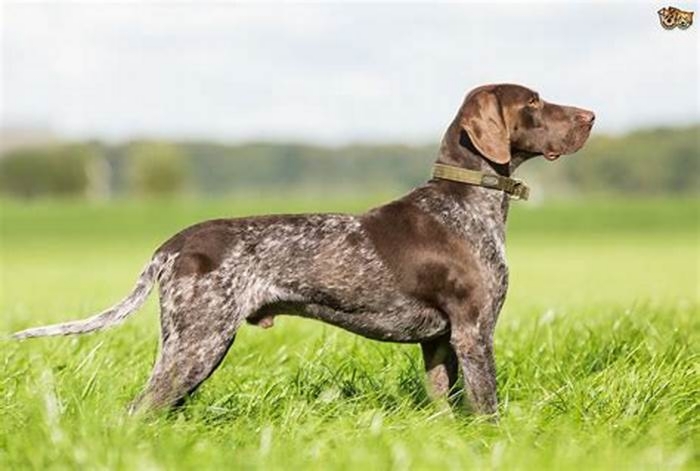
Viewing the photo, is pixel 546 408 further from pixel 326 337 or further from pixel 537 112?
pixel 326 337

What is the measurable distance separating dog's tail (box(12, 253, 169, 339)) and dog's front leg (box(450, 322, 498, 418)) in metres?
1.74

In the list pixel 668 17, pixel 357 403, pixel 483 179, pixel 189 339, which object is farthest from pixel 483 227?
pixel 668 17

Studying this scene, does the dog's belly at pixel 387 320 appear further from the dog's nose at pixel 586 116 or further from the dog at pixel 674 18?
the dog at pixel 674 18

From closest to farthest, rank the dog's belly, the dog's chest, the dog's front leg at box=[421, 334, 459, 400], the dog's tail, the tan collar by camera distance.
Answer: the dog's tail < the dog's belly < the dog's chest < the tan collar < the dog's front leg at box=[421, 334, 459, 400]

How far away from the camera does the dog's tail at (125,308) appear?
615 centimetres

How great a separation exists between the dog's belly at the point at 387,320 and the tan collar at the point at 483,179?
835mm

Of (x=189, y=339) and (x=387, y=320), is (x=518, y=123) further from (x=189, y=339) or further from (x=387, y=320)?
(x=189, y=339)

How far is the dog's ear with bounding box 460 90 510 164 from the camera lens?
638 centimetres

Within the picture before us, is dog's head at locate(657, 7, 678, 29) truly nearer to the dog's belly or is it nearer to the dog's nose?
the dog's nose

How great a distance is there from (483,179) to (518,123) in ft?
1.30

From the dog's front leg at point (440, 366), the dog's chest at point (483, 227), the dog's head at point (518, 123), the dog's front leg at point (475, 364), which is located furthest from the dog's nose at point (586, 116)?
the dog's front leg at point (440, 366)

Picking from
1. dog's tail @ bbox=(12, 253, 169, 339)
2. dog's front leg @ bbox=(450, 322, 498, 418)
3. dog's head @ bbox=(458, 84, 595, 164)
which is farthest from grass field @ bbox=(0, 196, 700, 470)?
dog's head @ bbox=(458, 84, 595, 164)

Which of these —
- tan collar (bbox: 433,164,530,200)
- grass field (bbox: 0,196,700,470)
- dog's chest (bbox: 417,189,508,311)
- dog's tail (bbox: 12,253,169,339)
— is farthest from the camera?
tan collar (bbox: 433,164,530,200)

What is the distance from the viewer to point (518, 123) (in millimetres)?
6512
